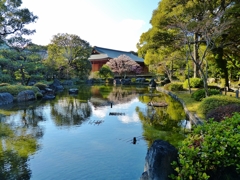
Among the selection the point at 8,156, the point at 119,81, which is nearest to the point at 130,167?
the point at 8,156

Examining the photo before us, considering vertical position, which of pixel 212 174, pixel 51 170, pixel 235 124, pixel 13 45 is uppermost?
pixel 13 45

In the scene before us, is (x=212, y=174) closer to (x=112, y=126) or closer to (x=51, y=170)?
(x=51, y=170)

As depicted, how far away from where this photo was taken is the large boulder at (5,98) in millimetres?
15721

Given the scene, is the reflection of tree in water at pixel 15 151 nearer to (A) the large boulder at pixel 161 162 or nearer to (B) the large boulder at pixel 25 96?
(A) the large boulder at pixel 161 162

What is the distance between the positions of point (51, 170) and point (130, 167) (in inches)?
79.7

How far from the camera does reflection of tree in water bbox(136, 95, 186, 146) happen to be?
7605mm

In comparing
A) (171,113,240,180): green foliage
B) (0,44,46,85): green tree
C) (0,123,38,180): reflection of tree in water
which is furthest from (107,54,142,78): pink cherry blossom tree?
(171,113,240,180): green foliage

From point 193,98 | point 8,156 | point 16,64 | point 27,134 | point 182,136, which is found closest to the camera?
point 8,156

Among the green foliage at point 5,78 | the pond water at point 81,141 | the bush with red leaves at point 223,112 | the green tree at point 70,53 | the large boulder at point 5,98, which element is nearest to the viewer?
the pond water at point 81,141

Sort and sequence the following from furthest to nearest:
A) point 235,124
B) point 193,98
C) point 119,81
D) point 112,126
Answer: point 119,81, point 193,98, point 112,126, point 235,124

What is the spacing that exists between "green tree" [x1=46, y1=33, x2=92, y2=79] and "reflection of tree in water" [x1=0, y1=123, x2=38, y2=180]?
2588 centimetres

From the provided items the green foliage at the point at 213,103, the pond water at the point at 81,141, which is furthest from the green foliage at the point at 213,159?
the green foliage at the point at 213,103

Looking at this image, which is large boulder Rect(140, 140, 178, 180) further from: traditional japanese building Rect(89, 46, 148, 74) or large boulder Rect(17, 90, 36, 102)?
traditional japanese building Rect(89, 46, 148, 74)

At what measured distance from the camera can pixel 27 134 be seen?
8.35 m
